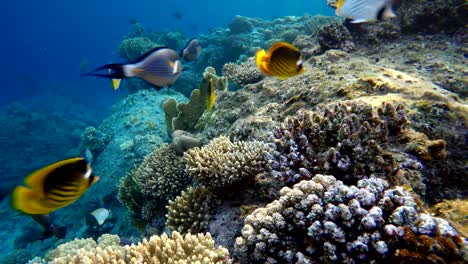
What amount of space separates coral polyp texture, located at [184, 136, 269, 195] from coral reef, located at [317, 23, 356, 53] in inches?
162

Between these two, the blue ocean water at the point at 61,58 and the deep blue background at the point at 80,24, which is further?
the deep blue background at the point at 80,24

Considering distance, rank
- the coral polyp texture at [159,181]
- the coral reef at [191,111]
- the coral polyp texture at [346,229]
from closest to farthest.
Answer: the coral polyp texture at [346,229] < the coral polyp texture at [159,181] < the coral reef at [191,111]

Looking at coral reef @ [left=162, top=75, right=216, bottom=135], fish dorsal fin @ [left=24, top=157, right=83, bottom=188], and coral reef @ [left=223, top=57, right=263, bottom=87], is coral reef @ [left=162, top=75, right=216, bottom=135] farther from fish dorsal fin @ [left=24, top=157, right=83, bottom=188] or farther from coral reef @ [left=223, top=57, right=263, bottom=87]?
fish dorsal fin @ [left=24, top=157, right=83, bottom=188]

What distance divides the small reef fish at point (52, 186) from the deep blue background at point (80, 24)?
3164 inches

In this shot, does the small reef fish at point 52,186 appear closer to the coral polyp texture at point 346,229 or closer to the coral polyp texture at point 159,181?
the coral polyp texture at point 346,229

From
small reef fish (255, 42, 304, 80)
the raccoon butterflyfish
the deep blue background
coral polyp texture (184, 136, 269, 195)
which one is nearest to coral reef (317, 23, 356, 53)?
small reef fish (255, 42, 304, 80)

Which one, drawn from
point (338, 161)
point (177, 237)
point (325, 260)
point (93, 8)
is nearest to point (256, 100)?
point (338, 161)

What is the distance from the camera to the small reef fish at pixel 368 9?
3156 millimetres

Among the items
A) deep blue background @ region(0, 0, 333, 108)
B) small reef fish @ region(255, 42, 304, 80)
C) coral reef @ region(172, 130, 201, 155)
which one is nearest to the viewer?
small reef fish @ region(255, 42, 304, 80)

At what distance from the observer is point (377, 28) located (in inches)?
262

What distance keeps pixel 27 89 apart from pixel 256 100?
69168mm

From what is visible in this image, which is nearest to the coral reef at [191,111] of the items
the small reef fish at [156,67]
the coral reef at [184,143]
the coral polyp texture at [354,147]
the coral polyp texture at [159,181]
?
the coral polyp texture at [159,181]

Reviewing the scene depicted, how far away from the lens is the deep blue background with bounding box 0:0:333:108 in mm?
86188

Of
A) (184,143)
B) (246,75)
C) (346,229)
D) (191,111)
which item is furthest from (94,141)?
(346,229)
